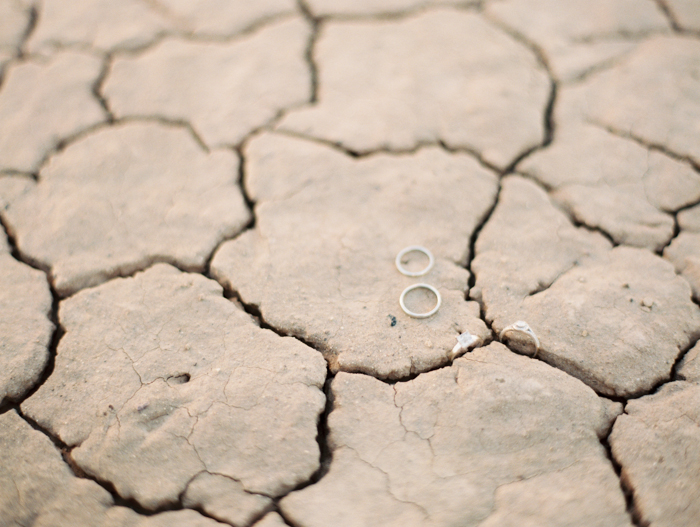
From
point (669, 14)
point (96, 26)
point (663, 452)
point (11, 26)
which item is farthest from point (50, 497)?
point (669, 14)

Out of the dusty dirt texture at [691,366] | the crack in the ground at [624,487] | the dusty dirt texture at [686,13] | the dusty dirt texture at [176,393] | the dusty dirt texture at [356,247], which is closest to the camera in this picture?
the crack in the ground at [624,487]

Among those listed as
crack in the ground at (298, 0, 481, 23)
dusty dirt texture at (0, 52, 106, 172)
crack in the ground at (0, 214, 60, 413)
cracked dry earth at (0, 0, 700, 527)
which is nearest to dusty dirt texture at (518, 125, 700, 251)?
cracked dry earth at (0, 0, 700, 527)

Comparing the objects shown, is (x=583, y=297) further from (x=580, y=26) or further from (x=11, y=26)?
(x=11, y=26)

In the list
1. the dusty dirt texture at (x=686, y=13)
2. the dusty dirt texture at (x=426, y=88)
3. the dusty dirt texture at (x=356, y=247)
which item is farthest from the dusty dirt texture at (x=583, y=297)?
the dusty dirt texture at (x=686, y=13)

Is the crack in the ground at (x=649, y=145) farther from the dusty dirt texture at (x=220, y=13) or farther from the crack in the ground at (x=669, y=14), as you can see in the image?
the dusty dirt texture at (x=220, y=13)

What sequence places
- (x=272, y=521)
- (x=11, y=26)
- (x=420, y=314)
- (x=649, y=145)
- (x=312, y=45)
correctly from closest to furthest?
1. (x=272, y=521)
2. (x=420, y=314)
3. (x=649, y=145)
4. (x=312, y=45)
5. (x=11, y=26)

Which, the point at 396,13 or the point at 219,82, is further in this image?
the point at 396,13
